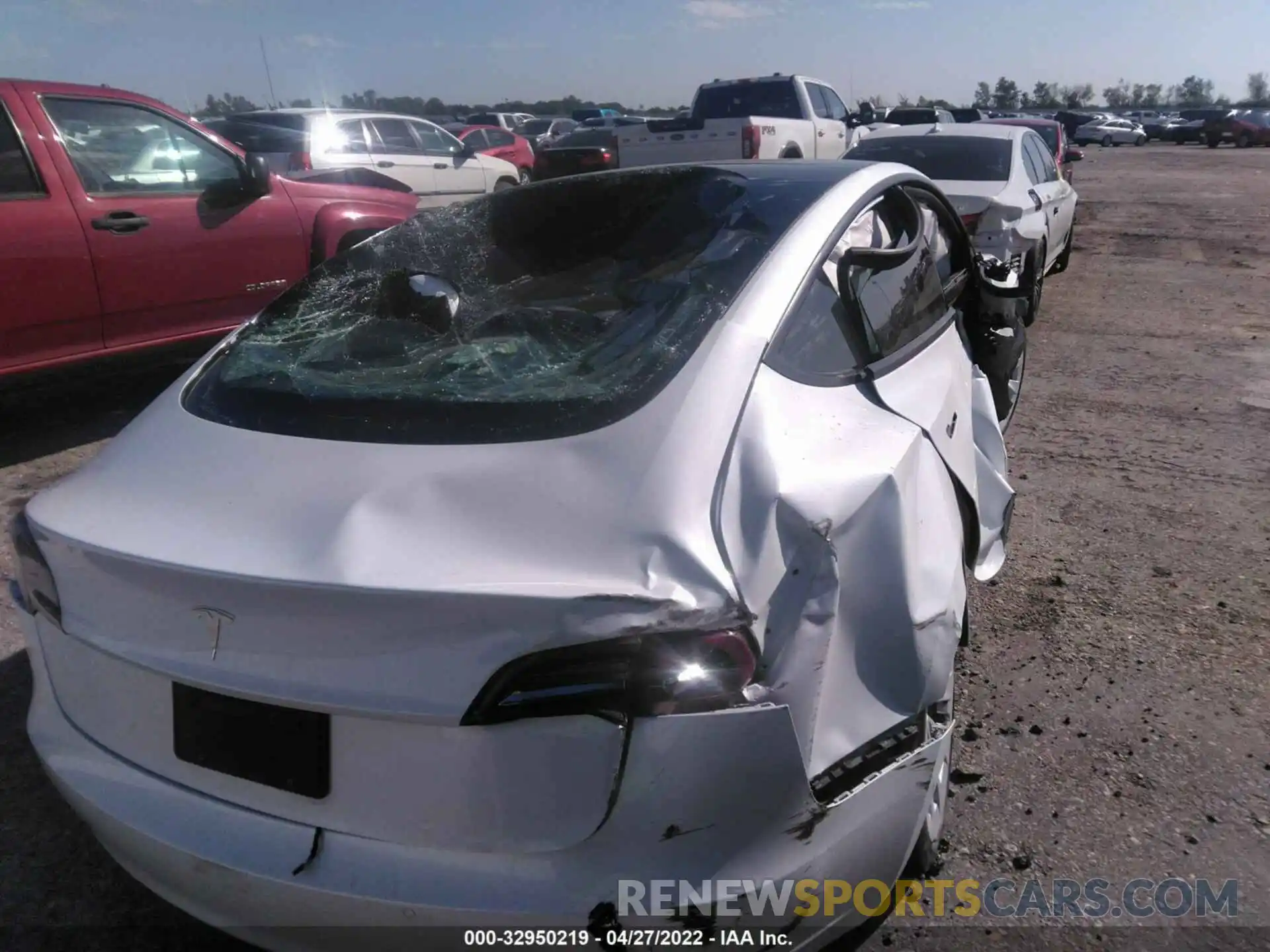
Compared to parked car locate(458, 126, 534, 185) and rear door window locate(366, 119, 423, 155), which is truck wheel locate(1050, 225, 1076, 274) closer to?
rear door window locate(366, 119, 423, 155)

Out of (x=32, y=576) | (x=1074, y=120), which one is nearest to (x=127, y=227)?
(x=32, y=576)

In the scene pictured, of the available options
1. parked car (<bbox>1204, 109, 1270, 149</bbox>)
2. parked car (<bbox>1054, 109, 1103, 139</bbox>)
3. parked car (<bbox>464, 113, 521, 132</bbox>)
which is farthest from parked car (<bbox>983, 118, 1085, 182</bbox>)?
parked car (<bbox>1054, 109, 1103, 139</bbox>)

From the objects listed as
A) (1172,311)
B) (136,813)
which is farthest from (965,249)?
(1172,311)

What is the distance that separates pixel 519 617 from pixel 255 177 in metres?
5.04

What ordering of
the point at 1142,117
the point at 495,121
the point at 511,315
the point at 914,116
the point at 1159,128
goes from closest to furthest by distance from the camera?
the point at 511,315, the point at 914,116, the point at 495,121, the point at 1159,128, the point at 1142,117

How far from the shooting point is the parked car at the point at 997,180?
7.34 metres

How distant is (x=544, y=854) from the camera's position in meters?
1.58

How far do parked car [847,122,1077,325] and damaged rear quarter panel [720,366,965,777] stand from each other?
5130 millimetres

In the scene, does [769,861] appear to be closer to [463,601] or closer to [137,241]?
[463,601]

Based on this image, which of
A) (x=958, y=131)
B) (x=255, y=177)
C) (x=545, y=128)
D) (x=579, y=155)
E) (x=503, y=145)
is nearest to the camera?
(x=255, y=177)

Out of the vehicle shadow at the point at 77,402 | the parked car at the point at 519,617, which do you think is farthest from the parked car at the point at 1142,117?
the parked car at the point at 519,617

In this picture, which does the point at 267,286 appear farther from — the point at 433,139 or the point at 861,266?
the point at 433,139

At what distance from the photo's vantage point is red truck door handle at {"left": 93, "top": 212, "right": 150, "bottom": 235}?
5.11m

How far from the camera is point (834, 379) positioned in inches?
89.0
